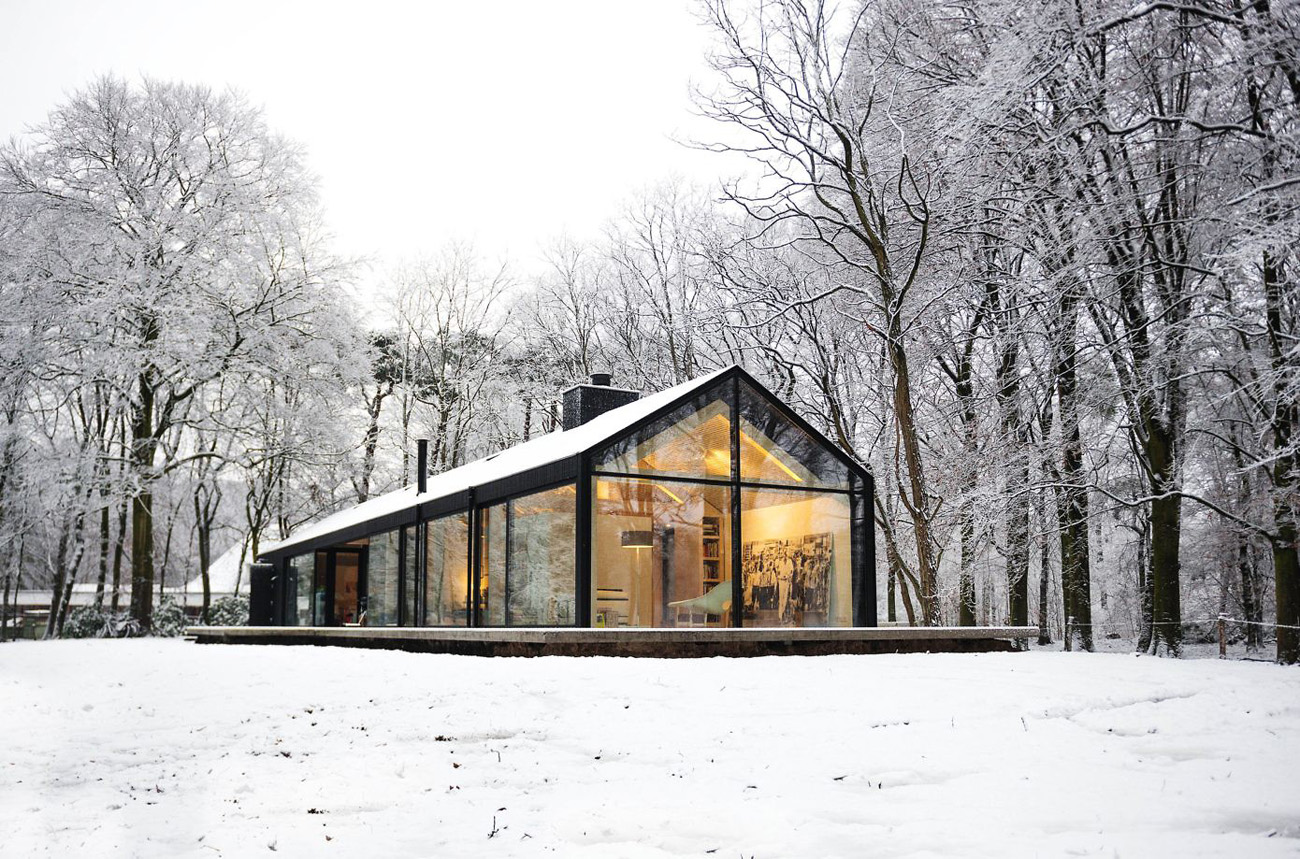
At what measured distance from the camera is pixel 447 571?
1496cm

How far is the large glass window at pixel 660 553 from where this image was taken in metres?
11.5

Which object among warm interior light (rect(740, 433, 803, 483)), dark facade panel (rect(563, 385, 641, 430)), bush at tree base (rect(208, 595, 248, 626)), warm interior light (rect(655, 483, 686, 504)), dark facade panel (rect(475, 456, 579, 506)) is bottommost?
bush at tree base (rect(208, 595, 248, 626))

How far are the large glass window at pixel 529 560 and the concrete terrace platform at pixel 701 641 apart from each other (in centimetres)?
121

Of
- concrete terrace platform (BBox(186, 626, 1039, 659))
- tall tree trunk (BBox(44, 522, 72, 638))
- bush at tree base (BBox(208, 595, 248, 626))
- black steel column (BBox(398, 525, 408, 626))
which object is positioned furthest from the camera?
bush at tree base (BBox(208, 595, 248, 626))

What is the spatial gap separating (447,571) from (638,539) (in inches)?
174

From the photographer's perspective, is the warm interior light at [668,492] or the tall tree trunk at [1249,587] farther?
the tall tree trunk at [1249,587]

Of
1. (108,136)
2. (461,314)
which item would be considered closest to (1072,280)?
(108,136)

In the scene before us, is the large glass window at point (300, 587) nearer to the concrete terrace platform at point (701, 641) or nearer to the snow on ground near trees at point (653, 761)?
the concrete terrace platform at point (701, 641)

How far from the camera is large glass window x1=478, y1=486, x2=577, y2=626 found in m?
11.7

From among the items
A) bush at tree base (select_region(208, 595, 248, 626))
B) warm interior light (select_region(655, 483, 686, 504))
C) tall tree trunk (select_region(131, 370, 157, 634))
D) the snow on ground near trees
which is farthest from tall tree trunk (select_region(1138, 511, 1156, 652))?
bush at tree base (select_region(208, 595, 248, 626))

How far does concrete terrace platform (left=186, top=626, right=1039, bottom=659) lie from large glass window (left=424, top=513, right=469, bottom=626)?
1.48 metres

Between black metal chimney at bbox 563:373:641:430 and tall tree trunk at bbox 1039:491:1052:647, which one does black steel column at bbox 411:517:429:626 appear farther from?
tall tree trunk at bbox 1039:491:1052:647

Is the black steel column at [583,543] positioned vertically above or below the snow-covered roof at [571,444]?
below

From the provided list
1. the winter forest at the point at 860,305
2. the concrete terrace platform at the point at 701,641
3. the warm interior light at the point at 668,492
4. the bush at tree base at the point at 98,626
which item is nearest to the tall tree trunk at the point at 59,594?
the winter forest at the point at 860,305
